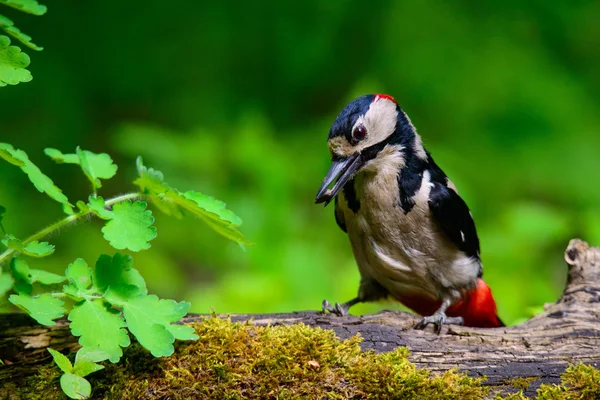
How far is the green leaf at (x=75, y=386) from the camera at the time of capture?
2.23 m

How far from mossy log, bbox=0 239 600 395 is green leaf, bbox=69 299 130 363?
0.46 meters

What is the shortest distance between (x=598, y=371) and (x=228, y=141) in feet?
13.2

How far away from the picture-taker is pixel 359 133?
10.5ft

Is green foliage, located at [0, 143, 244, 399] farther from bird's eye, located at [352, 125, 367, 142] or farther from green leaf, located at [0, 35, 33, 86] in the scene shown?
bird's eye, located at [352, 125, 367, 142]

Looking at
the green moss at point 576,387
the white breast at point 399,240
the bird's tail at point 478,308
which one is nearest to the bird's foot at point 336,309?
the white breast at point 399,240

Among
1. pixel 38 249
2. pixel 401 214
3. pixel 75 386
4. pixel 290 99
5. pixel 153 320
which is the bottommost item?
pixel 75 386

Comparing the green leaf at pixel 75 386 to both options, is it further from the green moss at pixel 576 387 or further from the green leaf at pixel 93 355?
the green moss at pixel 576 387

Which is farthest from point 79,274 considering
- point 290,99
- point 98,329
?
point 290,99

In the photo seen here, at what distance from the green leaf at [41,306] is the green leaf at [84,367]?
0.15 m

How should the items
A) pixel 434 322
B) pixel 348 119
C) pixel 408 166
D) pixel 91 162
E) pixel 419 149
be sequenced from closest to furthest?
1. pixel 91 162
2. pixel 434 322
3. pixel 348 119
4. pixel 408 166
5. pixel 419 149

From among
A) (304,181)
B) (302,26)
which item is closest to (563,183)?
(304,181)

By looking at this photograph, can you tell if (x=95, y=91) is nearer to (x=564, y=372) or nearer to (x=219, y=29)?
(x=219, y=29)

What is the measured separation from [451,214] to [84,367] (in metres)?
1.87

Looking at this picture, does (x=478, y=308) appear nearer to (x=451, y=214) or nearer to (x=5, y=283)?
(x=451, y=214)
